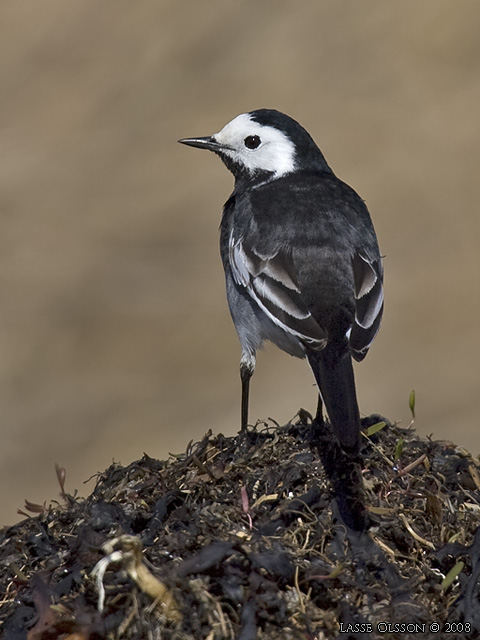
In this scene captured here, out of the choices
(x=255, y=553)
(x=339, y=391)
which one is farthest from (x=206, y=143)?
(x=255, y=553)

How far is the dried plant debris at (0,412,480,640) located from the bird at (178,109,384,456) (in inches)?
15.3

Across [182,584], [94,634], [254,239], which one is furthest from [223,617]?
[254,239]

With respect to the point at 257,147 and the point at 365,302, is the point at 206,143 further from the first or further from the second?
the point at 365,302

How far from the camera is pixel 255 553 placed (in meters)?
3.22

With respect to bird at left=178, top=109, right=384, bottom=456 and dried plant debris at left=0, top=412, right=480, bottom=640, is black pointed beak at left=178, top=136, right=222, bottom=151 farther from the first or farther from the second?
dried plant debris at left=0, top=412, right=480, bottom=640

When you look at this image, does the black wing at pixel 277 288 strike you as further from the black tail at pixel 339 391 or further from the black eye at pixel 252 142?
the black eye at pixel 252 142

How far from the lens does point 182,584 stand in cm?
304

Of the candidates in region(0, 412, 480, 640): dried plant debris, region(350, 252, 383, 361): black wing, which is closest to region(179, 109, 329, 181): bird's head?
region(350, 252, 383, 361): black wing

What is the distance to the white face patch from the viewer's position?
7.27m

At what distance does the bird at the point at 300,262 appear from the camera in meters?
4.99

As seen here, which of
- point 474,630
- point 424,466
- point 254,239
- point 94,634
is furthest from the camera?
point 254,239

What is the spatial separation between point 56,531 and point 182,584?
1.11 meters

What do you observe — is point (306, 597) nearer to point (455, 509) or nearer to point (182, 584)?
point (182, 584)

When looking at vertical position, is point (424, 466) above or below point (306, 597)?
above
